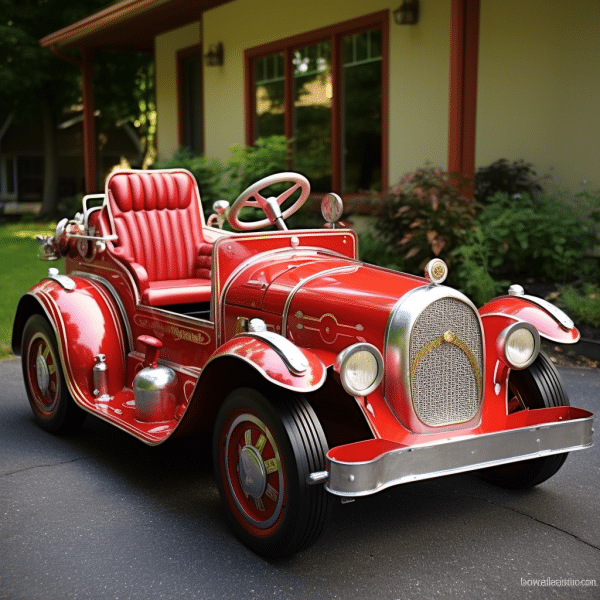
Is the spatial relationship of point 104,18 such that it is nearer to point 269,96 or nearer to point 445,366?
point 269,96

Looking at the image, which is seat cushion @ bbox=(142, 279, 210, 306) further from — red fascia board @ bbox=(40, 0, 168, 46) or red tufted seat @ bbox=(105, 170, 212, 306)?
red fascia board @ bbox=(40, 0, 168, 46)

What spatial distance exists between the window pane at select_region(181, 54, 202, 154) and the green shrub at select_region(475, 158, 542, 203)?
6.90m

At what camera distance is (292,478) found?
3057 millimetres

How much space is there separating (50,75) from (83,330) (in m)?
16.8

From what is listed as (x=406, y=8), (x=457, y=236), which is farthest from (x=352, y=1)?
(x=457, y=236)

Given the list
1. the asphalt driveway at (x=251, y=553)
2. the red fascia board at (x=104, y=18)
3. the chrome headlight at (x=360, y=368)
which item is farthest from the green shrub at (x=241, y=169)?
the chrome headlight at (x=360, y=368)

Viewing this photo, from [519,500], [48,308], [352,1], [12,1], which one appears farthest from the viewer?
[12,1]

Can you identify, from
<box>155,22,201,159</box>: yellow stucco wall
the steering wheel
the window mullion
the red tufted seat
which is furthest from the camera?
<box>155,22,201,159</box>: yellow stucco wall

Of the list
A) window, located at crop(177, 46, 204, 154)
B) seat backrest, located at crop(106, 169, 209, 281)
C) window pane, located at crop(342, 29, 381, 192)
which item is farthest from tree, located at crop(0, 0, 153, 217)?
seat backrest, located at crop(106, 169, 209, 281)

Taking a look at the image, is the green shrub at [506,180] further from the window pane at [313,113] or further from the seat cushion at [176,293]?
the seat cushion at [176,293]

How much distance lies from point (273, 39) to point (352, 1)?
173 cm

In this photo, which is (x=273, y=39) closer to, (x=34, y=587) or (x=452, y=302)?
(x=452, y=302)

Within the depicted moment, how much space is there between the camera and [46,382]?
4.86 meters

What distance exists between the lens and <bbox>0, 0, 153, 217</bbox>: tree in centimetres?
1891
